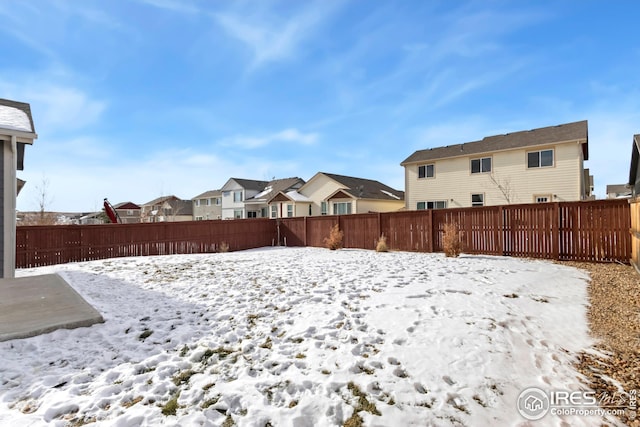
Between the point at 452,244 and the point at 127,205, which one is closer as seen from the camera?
the point at 452,244

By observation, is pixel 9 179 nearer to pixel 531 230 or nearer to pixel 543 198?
pixel 531 230

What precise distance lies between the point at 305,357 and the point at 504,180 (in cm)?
1836

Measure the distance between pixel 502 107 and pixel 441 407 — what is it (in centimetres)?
1553

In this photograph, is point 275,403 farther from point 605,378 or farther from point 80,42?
point 80,42

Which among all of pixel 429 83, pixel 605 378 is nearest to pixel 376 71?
pixel 429 83

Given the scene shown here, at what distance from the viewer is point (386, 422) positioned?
2.05m

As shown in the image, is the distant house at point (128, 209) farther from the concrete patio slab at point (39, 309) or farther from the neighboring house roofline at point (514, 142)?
the concrete patio slab at point (39, 309)

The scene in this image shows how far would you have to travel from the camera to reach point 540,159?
53.9 ft

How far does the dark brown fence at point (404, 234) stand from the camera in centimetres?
802

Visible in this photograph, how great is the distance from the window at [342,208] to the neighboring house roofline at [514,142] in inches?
226

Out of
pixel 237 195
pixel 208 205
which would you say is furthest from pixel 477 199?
pixel 208 205

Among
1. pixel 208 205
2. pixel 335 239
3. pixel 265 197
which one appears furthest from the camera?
pixel 208 205

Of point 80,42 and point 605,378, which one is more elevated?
point 80,42

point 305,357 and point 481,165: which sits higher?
point 481,165
